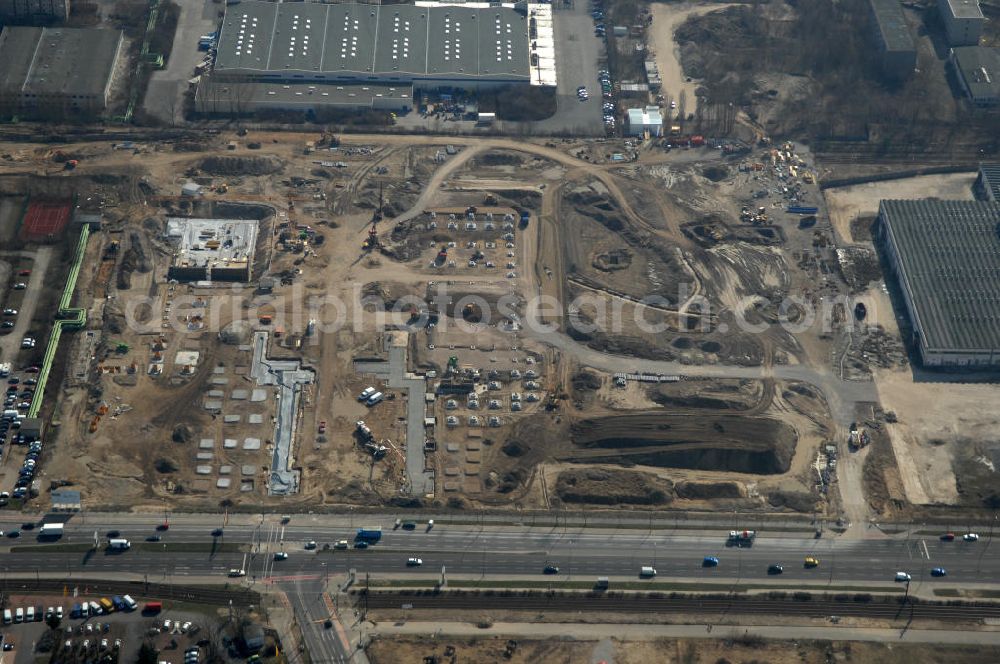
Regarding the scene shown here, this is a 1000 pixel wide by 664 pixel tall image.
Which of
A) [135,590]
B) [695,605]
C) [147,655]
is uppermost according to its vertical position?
[135,590]

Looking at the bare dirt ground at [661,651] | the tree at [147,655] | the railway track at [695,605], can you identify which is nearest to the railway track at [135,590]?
the tree at [147,655]

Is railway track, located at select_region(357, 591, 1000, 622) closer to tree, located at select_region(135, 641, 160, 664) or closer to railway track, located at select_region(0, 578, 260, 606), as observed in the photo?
railway track, located at select_region(0, 578, 260, 606)

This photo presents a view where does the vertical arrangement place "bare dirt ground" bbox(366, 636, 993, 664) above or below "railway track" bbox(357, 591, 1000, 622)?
below

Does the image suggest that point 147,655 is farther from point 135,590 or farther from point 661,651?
point 661,651

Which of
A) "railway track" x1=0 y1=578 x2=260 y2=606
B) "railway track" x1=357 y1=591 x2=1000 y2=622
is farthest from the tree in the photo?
"railway track" x1=357 y1=591 x2=1000 y2=622

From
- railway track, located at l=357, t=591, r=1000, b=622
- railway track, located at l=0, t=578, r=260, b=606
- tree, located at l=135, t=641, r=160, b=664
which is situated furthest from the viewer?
railway track, located at l=357, t=591, r=1000, b=622

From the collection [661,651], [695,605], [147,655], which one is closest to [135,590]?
[147,655]

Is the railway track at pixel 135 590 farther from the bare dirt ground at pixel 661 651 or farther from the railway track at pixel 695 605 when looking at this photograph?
the bare dirt ground at pixel 661 651
